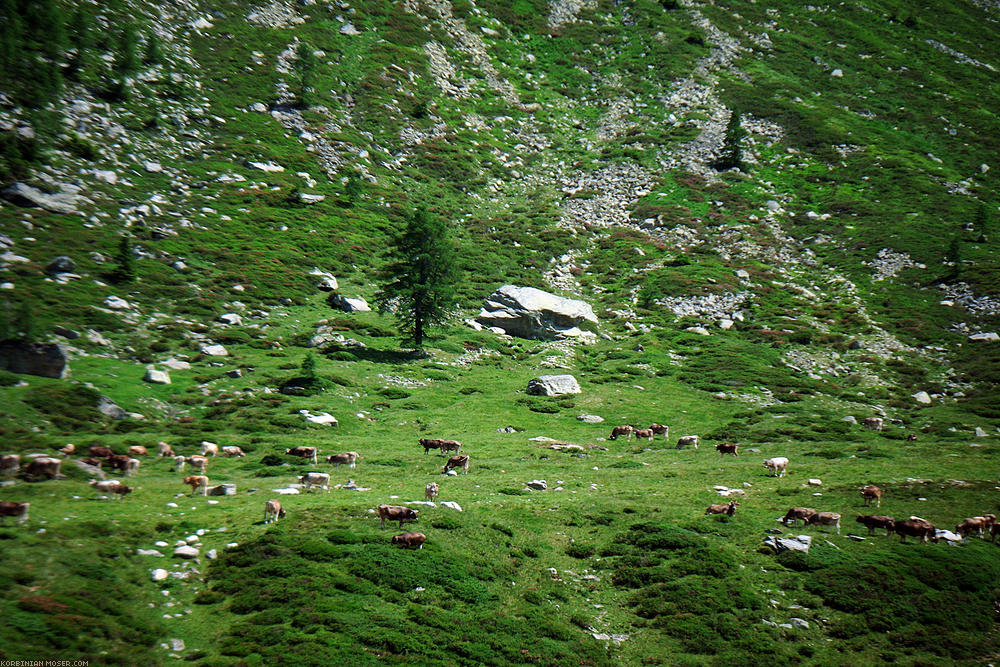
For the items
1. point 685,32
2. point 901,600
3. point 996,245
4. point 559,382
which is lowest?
point 901,600

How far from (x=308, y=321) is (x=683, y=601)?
44.7 m

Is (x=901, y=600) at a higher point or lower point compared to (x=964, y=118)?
lower

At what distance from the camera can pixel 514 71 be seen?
111 metres

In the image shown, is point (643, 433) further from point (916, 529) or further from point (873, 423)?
point (916, 529)

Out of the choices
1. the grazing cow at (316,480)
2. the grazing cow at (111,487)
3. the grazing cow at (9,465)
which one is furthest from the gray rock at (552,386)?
the grazing cow at (9,465)

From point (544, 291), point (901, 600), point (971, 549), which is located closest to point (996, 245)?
point (544, 291)

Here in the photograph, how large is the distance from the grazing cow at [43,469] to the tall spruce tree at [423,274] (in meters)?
33.9

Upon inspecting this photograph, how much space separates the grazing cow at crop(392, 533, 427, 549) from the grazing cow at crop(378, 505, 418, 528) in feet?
4.16

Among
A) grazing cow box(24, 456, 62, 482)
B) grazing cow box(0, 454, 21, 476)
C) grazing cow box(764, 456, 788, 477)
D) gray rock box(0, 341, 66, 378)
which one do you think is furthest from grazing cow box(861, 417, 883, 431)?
gray rock box(0, 341, 66, 378)

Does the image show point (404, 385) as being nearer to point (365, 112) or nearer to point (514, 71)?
point (365, 112)

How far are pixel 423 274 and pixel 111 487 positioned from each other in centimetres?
3629

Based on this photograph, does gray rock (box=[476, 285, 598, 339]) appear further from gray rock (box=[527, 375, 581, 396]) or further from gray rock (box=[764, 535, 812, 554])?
gray rock (box=[764, 535, 812, 554])

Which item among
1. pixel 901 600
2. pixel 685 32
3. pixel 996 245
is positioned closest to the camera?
pixel 901 600

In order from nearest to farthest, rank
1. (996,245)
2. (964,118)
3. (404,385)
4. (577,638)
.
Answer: (577,638)
(404,385)
(996,245)
(964,118)
